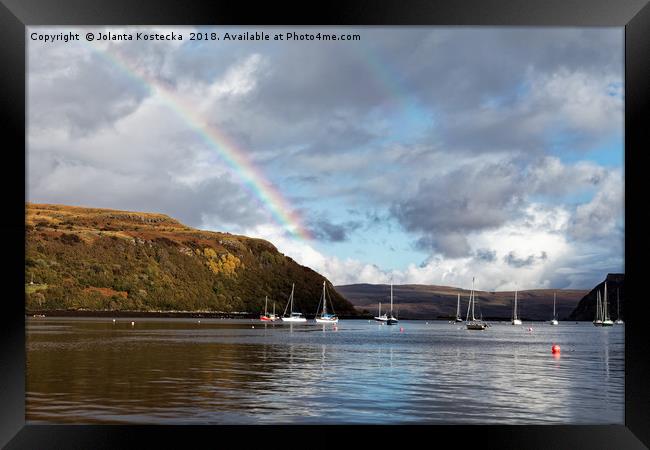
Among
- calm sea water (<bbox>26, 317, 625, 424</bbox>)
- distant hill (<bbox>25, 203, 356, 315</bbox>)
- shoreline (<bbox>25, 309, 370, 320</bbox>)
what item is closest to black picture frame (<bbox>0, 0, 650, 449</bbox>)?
calm sea water (<bbox>26, 317, 625, 424</bbox>)

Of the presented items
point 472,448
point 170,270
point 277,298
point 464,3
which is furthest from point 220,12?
point 277,298

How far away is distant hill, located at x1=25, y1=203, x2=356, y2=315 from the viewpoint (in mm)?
127438

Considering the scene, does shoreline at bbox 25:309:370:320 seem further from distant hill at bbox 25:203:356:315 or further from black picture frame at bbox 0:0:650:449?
black picture frame at bbox 0:0:650:449

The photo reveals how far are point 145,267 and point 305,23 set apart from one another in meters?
140

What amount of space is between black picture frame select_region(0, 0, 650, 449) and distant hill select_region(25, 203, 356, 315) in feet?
384

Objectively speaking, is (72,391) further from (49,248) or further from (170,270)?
(170,270)

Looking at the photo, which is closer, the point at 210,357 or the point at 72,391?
the point at 72,391

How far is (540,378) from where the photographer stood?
2455 centimetres

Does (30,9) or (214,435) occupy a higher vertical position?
(30,9)

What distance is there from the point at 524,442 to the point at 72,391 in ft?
41.9

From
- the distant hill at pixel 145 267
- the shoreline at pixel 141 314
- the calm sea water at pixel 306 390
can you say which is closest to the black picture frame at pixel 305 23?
the calm sea water at pixel 306 390

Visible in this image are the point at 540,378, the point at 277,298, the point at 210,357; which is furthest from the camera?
the point at 277,298

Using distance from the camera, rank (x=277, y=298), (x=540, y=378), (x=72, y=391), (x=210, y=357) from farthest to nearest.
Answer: (x=277, y=298), (x=210, y=357), (x=540, y=378), (x=72, y=391)

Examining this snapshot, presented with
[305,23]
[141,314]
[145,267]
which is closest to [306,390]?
[305,23]
